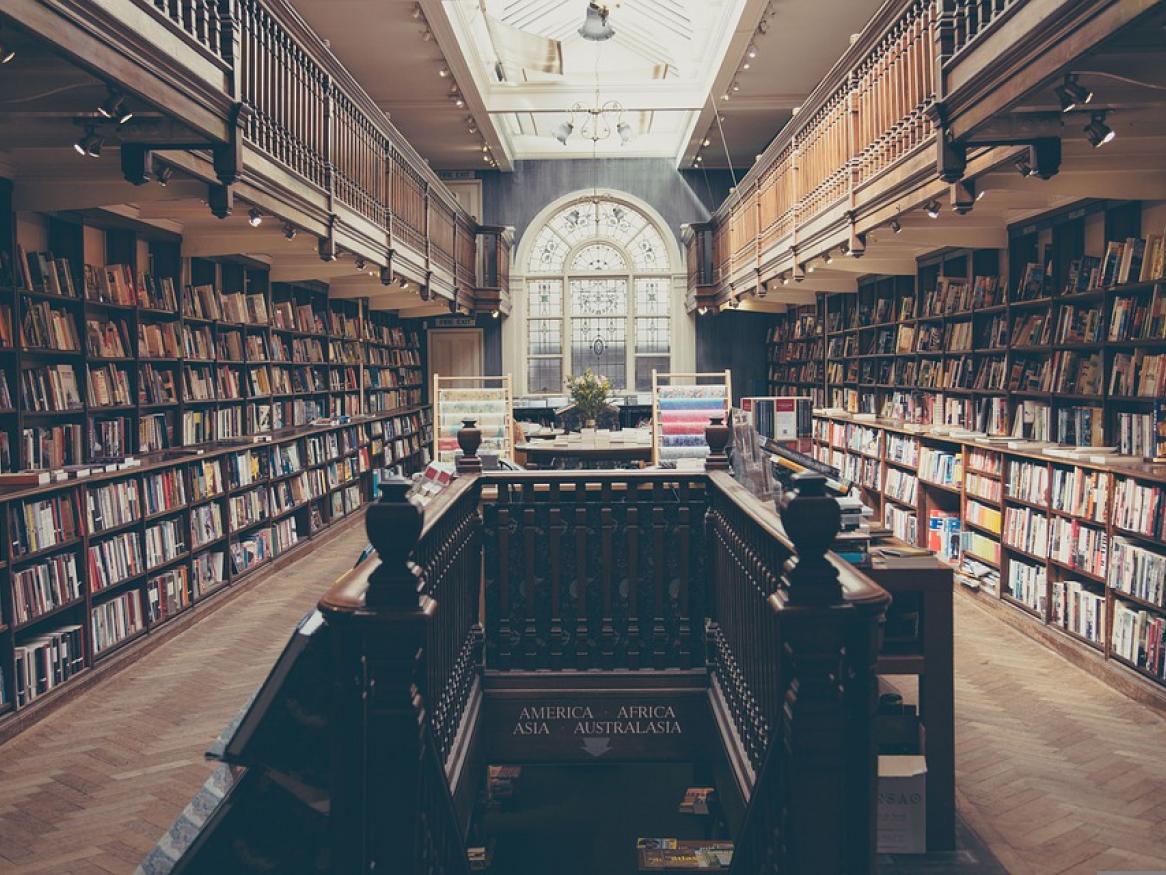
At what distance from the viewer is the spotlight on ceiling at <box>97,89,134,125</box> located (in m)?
3.57

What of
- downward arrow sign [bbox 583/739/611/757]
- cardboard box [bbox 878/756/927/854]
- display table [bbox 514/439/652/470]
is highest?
display table [bbox 514/439/652/470]

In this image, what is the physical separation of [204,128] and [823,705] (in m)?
3.46

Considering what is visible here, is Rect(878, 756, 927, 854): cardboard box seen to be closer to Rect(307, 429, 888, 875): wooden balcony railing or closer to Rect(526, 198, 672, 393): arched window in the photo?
Rect(307, 429, 888, 875): wooden balcony railing

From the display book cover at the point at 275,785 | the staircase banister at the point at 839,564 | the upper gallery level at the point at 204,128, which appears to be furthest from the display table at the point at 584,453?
the display book cover at the point at 275,785

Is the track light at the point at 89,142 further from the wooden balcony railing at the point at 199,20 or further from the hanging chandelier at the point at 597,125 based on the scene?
the hanging chandelier at the point at 597,125

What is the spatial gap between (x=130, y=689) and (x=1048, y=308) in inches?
246

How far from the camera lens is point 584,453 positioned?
26.3ft

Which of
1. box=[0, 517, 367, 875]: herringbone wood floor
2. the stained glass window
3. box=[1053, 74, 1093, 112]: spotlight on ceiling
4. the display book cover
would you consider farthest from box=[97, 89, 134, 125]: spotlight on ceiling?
the stained glass window

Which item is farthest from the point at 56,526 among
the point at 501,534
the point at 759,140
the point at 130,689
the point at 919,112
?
the point at 759,140

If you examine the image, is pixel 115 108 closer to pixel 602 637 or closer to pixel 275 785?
pixel 275 785

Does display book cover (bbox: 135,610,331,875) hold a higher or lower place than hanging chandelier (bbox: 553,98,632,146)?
lower

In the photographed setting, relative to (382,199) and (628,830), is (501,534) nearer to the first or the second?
(628,830)

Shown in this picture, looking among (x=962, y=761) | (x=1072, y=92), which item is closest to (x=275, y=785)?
(x=962, y=761)

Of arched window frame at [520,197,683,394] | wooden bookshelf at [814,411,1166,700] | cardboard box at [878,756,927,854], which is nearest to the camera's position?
cardboard box at [878,756,927,854]
